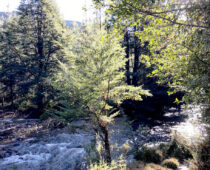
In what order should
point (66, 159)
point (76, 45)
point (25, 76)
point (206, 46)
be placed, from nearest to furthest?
point (206, 46), point (76, 45), point (66, 159), point (25, 76)

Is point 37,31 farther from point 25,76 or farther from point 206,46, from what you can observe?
point 206,46

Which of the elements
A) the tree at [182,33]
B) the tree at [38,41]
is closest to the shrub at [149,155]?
the tree at [182,33]

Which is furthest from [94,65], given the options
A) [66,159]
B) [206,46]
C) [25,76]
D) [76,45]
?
[25,76]

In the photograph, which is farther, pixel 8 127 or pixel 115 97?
pixel 8 127

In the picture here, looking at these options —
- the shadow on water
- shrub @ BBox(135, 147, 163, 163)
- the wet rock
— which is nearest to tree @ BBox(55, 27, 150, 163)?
shrub @ BBox(135, 147, 163, 163)

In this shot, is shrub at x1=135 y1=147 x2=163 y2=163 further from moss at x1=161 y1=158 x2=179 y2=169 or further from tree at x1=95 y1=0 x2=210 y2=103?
tree at x1=95 y1=0 x2=210 y2=103

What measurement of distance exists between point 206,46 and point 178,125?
10512mm

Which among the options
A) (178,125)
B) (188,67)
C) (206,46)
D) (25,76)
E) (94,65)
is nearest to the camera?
(206,46)

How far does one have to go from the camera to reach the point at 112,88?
22.0ft

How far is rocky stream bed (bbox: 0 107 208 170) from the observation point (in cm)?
657

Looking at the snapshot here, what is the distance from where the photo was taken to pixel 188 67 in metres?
3.53

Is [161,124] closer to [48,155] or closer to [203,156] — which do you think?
[203,156]

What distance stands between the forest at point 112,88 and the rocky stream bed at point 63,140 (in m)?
0.05

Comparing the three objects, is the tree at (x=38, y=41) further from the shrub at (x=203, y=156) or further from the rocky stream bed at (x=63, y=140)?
the shrub at (x=203, y=156)
